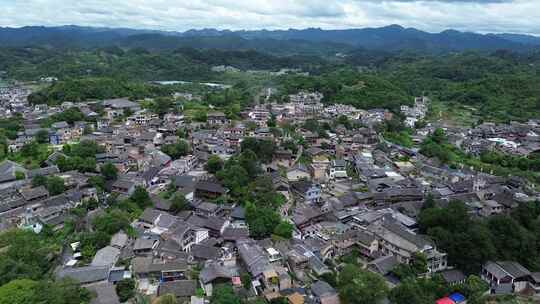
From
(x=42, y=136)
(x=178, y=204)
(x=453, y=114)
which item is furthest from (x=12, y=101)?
(x=453, y=114)

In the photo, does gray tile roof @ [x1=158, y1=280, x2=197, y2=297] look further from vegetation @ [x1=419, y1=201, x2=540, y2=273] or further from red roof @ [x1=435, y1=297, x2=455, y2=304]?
vegetation @ [x1=419, y1=201, x2=540, y2=273]

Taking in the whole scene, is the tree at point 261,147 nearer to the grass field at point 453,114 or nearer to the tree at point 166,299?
the tree at point 166,299

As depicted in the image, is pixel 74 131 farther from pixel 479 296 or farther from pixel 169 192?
pixel 479 296

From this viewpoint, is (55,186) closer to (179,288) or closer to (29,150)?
(29,150)

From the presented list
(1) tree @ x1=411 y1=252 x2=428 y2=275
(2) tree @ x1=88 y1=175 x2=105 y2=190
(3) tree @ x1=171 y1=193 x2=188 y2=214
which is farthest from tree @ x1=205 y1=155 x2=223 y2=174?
(1) tree @ x1=411 y1=252 x2=428 y2=275

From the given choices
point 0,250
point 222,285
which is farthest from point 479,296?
point 0,250

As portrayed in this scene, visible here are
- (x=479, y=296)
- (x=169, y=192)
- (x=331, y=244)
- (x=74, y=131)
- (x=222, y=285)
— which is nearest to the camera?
(x=222, y=285)
